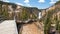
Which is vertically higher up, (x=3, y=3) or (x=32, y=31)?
(x=3, y=3)

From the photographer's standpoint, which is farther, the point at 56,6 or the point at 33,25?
the point at 56,6

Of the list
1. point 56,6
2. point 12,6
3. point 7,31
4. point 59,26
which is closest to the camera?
point 7,31

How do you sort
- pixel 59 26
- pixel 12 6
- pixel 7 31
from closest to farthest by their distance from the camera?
pixel 7 31 < pixel 59 26 < pixel 12 6

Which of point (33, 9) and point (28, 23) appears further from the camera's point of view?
point (33, 9)

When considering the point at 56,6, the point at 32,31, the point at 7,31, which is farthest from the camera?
the point at 56,6

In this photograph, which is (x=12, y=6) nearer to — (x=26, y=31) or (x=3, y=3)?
(x=3, y=3)

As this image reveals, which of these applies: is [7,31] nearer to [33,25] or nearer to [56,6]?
[33,25]

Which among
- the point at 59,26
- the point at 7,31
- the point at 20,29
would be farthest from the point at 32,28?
the point at 7,31

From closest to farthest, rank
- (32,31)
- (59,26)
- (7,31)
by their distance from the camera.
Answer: (7,31), (59,26), (32,31)

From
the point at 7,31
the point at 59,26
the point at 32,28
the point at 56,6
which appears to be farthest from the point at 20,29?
the point at 56,6
